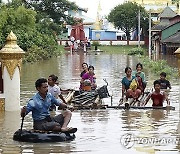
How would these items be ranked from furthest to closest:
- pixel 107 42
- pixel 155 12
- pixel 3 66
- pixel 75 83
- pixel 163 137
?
pixel 155 12
pixel 107 42
pixel 75 83
pixel 3 66
pixel 163 137

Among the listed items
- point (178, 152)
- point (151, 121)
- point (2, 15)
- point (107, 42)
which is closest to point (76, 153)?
point (178, 152)

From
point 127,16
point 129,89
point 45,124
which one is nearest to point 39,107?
point 45,124

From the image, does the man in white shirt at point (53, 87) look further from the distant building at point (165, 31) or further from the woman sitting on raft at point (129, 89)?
the distant building at point (165, 31)

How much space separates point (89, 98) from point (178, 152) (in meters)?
Result: 6.20

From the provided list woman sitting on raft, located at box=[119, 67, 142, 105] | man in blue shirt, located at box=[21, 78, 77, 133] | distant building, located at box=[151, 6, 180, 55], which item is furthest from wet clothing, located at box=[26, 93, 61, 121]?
distant building, located at box=[151, 6, 180, 55]

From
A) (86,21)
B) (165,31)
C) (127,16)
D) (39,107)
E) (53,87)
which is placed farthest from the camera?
(86,21)

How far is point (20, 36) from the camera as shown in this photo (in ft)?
142

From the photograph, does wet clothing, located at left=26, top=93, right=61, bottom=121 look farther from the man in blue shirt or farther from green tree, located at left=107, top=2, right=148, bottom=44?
green tree, located at left=107, top=2, right=148, bottom=44

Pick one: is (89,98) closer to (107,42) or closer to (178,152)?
(178,152)

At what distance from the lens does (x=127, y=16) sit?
84.9m

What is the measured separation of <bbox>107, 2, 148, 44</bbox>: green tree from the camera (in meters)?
84.8

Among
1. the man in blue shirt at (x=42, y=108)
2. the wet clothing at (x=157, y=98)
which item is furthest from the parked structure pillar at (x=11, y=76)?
the man in blue shirt at (x=42, y=108)

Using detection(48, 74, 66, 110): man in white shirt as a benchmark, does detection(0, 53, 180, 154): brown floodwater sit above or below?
below

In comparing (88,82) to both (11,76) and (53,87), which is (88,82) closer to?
(53,87)
